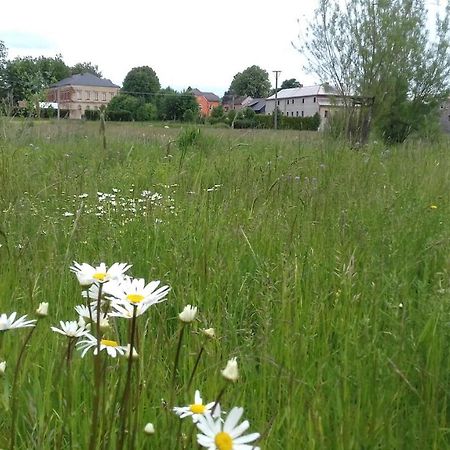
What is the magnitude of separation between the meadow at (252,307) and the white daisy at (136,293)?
0.07 m

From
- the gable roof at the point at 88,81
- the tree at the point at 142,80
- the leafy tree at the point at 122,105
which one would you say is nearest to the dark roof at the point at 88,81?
the gable roof at the point at 88,81

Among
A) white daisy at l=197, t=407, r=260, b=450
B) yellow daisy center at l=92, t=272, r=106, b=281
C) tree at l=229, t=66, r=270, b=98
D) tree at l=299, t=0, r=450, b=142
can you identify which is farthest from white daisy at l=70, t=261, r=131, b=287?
tree at l=229, t=66, r=270, b=98

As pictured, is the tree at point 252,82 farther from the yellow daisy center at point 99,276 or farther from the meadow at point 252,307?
the yellow daisy center at point 99,276

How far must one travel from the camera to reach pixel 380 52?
35.0 ft

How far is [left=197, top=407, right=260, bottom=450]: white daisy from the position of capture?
539mm

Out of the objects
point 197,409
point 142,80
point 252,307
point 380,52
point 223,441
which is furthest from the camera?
point 142,80

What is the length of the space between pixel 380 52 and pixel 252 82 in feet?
199

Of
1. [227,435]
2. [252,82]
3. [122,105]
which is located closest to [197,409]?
[227,435]

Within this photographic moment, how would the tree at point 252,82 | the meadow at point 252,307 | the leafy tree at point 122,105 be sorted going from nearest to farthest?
the meadow at point 252,307
the leafy tree at point 122,105
the tree at point 252,82

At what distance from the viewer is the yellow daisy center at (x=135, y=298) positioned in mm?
693

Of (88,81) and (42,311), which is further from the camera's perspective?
(88,81)

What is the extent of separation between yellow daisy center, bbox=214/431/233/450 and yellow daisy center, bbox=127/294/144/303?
210mm

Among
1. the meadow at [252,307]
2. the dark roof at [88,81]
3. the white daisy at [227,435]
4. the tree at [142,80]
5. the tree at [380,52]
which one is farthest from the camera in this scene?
the tree at [142,80]

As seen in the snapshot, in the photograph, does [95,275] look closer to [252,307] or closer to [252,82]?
[252,307]
